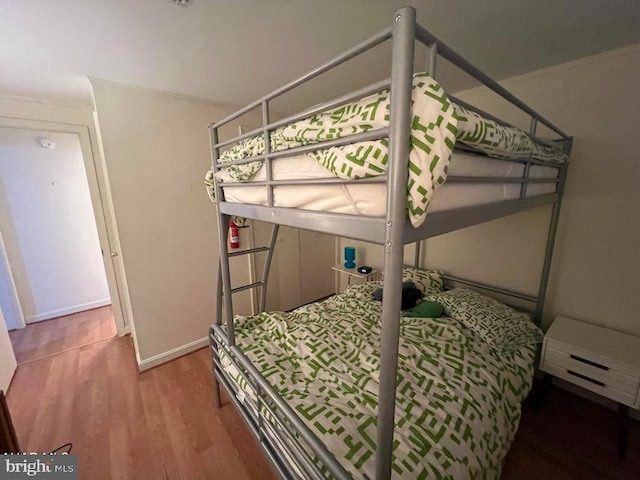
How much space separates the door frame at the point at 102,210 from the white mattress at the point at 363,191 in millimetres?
2159

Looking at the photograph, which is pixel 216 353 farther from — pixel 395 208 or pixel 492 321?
pixel 492 321

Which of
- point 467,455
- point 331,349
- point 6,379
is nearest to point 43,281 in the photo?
point 6,379

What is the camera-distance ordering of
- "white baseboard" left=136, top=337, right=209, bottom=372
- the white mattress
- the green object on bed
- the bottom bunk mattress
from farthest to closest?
"white baseboard" left=136, top=337, right=209, bottom=372, the green object on bed, the bottom bunk mattress, the white mattress

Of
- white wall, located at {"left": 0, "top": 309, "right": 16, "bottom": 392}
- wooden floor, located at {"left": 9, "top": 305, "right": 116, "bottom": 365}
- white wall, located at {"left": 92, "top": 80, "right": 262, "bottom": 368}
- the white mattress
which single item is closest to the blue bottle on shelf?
white wall, located at {"left": 92, "top": 80, "right": 262, "bottom": 368}

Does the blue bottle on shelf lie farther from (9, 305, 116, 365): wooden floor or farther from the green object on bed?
(9, 305, 116, 365): wooden floor

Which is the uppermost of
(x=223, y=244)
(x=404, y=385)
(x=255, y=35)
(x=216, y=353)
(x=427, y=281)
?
(x=255, y=35)

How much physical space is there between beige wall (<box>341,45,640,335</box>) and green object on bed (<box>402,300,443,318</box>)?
80 cm

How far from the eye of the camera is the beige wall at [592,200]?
5.24 feet

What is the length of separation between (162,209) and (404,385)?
7.79 feet

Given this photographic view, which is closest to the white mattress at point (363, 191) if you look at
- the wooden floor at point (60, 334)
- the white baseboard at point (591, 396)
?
the white baseboard at point (591, 396)

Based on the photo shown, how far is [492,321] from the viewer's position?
1.72 meters

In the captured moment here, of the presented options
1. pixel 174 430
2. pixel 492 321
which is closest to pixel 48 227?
pixel 174 430

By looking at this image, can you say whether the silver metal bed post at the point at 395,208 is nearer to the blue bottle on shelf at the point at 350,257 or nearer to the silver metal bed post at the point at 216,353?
the silver metal bed post at the point at 216,353

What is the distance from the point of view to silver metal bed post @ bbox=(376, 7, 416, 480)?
1.73 feet
